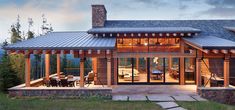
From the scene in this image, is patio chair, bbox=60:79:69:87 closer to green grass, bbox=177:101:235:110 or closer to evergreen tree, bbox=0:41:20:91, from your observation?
evergreen tree, bbox=0:41:20:91

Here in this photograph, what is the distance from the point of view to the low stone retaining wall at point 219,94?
1341 cm

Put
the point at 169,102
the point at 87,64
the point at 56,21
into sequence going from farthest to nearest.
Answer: the point at 56,21 → the point at 87,64 → the point at 169,102

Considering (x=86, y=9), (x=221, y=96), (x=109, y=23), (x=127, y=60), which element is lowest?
(x=221, y=96)

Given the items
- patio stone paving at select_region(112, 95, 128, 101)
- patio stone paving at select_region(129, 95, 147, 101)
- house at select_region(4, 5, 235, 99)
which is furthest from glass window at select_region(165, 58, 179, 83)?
patio stone paving at select_region(112, 95, 128, 101)

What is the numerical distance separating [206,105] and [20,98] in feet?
27.9

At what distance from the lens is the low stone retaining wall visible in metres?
13.4

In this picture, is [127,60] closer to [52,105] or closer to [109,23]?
[109,23]

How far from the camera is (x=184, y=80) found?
17.6m

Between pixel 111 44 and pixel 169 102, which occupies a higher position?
pixel 111 44

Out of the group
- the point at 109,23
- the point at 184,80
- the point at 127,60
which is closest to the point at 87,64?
the point at 109,23

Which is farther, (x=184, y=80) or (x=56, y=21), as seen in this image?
(x=56, y=21)

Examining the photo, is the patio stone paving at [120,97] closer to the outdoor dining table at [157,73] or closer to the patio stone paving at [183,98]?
the patio stone paving at [183,98]

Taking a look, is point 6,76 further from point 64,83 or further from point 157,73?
point 157,73

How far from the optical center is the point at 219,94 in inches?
531
